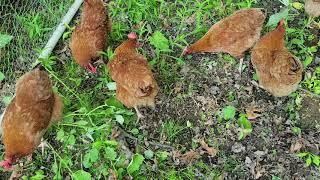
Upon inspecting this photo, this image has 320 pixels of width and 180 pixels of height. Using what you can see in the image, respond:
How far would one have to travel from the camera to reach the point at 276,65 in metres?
4.64

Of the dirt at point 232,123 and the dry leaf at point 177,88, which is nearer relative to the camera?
the dirt at point 232,123

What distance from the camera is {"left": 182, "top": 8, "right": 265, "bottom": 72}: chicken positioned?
4902 mm

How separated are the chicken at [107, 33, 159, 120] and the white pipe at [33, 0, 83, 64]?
82 cm

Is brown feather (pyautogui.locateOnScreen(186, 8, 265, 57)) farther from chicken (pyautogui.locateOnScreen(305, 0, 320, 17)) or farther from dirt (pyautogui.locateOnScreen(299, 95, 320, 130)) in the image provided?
dirt (pyautogui.locateOnScreen(299, 95, 320, 130))

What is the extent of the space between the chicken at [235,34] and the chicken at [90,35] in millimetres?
980

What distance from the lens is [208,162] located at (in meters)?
4.84

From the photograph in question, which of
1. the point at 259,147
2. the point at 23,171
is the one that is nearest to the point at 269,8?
the point at 259,147

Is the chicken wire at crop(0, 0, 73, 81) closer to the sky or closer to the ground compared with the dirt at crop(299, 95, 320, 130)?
closer to the sky

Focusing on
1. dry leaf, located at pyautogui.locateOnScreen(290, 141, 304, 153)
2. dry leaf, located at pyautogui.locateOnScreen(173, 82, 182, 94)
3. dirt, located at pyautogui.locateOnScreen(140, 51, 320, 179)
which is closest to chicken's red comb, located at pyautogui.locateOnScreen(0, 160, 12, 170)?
dirt, located at pyautogui.locateOnScreen(140, 51, 320, 179)

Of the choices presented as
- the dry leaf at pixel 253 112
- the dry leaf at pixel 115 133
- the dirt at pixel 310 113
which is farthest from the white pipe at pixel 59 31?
the dirt at pixel 310 113

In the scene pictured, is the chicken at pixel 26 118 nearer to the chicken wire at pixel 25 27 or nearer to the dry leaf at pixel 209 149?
the chicken wire at pixel 25 27

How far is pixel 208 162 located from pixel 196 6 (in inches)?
75.0

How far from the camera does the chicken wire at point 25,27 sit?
5465 mm

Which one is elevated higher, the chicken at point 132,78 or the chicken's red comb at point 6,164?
the chicken at point 132,78
